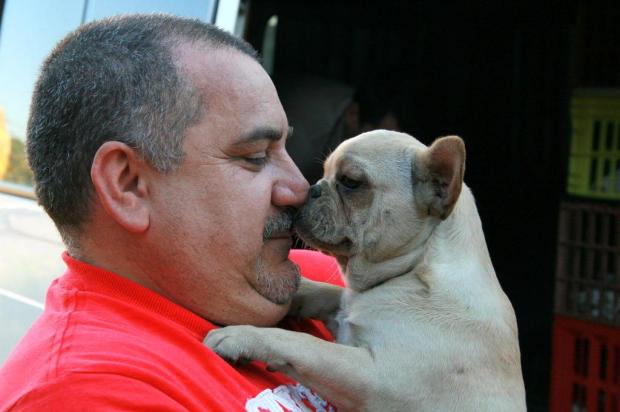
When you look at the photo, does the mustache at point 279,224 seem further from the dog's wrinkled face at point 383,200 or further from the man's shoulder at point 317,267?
the man's shoulder at point 317,267

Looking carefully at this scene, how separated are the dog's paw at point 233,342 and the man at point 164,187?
0.05m

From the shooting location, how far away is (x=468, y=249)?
1.97 m

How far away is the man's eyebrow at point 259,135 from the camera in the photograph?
67.7 inches

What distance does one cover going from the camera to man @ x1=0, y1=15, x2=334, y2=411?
1636 mm

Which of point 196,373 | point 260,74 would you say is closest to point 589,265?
point 260,74

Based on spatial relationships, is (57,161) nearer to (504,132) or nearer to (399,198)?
(399,198)

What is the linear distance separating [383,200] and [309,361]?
21.4 inches

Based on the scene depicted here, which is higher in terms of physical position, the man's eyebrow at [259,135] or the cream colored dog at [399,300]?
the man's eyebrow at [259,135]

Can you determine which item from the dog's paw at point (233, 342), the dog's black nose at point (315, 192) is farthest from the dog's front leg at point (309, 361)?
the dog's black nose at point (315, 192)

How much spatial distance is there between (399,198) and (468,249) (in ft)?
0.74

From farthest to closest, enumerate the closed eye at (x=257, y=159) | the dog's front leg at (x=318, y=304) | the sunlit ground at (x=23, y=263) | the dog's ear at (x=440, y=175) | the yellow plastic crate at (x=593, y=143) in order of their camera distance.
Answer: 1. the yellow plastic crate at (x=593, y=143)
2. the sunlit ground at (x=23, y=263)
3. the dog's front leg at (x=318, y=304)
4. the dog's ear at (x=440, y=175)
5. the closed eye at (x=257, y=159)

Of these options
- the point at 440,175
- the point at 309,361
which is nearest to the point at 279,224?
the point at 309,361

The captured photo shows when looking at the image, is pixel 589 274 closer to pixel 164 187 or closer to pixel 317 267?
pixel 317 267

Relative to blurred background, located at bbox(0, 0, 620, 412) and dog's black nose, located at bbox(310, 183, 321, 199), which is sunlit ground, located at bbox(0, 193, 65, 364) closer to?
blurred background, located at bbox(0, 0, 620, 412)
